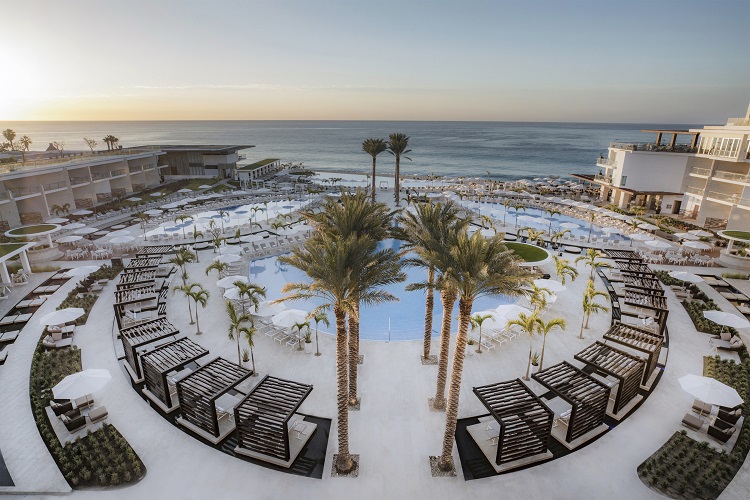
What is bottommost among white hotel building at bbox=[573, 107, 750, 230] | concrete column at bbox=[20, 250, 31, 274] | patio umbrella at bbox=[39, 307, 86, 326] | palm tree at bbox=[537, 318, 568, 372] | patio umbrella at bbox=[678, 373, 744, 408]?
concrete column at bbox=[20, 250, 31, 274]

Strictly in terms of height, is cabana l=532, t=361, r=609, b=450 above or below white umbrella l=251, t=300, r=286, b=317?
below

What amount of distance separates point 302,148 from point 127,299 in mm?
145862

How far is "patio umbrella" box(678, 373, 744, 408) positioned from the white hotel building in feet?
88.1

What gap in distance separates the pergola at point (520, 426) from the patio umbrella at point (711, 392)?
5.01 m

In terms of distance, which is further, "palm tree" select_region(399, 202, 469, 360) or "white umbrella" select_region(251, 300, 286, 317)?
"white umbrella" select_region(251, 300, 286, 317)

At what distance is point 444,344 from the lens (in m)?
12.3

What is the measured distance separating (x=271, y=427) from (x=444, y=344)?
5851 mm

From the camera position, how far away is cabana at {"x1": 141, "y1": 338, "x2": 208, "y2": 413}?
13.0 m

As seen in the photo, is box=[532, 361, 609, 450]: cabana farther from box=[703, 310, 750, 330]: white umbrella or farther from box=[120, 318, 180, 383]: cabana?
box=[120, 318, 180, 383]: cabana

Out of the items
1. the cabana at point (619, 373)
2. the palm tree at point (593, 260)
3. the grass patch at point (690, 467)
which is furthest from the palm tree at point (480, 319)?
the palm tree at point (593, 260)

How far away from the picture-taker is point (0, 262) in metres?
22.2

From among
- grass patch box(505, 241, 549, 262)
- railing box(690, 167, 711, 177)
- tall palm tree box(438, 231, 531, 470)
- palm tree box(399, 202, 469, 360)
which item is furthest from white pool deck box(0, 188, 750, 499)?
railing box(690, 167, 711, 177)

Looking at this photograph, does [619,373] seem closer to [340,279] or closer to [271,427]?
[340,279]

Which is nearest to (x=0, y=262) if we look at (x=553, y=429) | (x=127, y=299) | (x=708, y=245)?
(x=127, y=299)
